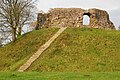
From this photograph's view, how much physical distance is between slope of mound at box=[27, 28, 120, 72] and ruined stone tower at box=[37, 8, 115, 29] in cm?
285

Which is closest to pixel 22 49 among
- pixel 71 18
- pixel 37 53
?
pixel 37 53

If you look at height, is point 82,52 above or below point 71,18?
below

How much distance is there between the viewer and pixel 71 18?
41.7 metres

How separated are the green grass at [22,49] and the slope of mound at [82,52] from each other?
1.92 meters

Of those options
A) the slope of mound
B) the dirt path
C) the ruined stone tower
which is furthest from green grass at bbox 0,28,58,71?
the ruined stone tower

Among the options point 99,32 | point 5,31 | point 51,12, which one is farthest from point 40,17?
point 99,32

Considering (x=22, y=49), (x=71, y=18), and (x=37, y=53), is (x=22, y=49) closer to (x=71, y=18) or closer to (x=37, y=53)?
(x=37, y=53)

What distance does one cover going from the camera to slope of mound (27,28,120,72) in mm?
30156

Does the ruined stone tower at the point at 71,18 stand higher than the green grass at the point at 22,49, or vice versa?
the ruined stone tower at the point at 71,18

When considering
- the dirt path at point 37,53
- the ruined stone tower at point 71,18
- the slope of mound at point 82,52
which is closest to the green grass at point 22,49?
the dirt path at point 37,53

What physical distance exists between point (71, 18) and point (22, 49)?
329 inches

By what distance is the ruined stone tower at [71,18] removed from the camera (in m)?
41.6

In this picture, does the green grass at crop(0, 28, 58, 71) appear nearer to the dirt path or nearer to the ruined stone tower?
the dirt path

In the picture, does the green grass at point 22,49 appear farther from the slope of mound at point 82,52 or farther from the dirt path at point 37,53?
the slope of mound at point 82,52
